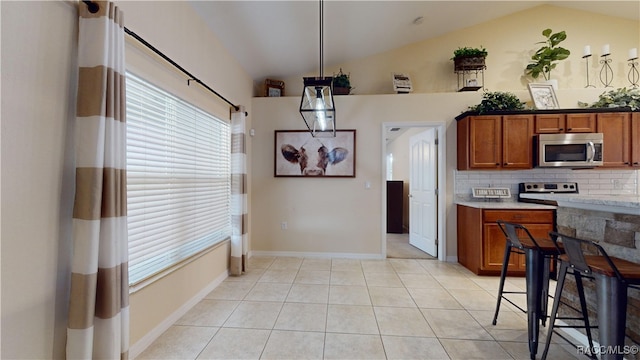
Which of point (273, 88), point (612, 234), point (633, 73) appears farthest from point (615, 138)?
point (273, 88)

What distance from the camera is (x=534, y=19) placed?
4.01 meters

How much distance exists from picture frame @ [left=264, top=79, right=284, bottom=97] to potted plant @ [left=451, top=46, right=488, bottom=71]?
2.85 meters

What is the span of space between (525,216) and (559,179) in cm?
113

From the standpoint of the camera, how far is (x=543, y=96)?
11.9 ft

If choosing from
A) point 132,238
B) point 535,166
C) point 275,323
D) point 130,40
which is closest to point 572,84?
point 535,166

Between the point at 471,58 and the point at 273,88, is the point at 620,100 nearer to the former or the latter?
the point at 471,58

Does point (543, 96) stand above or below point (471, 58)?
below

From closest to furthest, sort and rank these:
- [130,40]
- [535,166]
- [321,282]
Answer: [130,40], [321,282], [535,166]

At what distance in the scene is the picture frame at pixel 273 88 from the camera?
4.14 meters

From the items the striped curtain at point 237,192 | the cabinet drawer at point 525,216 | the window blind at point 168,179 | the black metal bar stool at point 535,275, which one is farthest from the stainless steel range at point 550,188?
the window blind at point 168,179

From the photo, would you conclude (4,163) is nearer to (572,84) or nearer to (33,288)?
(33,288)

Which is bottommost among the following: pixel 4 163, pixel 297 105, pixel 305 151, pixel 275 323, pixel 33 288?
pixel 275 323

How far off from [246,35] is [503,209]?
12.7 ft

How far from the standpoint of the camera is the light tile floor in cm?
182
